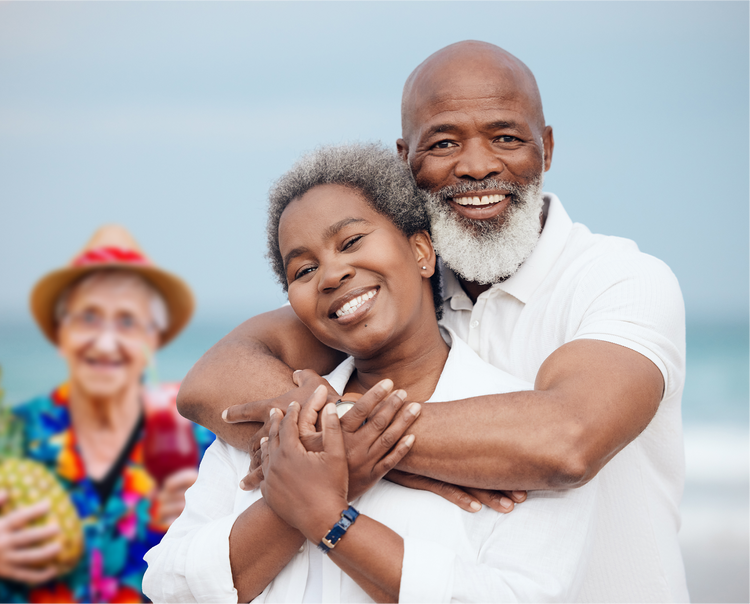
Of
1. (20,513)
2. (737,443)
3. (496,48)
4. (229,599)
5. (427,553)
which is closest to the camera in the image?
(427,553)

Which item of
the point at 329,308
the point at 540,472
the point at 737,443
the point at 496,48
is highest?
the point at 737,443

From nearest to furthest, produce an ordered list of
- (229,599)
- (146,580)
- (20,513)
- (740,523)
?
(229,599) < (146,580) < (20,513) < (740,523)

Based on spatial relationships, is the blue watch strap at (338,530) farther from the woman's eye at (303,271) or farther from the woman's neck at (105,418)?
the woman's neck at (105,418)

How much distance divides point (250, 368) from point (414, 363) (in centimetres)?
50

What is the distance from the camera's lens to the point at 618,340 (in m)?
1.86

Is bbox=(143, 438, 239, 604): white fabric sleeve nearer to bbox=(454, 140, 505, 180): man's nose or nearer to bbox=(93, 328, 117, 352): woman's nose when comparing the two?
bbox=(454, 140, 505, 180): man's nose

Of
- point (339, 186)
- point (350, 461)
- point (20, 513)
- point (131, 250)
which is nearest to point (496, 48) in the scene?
point (339, 186)

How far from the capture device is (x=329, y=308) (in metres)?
1.97

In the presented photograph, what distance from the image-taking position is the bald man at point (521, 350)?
167 centimetres

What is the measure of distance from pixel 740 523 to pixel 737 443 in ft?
15.1

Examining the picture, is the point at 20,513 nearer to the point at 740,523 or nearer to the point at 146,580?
the point at 146,580

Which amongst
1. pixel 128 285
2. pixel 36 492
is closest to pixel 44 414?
pixel 36 492

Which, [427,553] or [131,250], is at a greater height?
[131,250]

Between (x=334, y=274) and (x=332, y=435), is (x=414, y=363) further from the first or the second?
(x=332, y=435)
